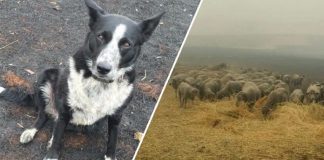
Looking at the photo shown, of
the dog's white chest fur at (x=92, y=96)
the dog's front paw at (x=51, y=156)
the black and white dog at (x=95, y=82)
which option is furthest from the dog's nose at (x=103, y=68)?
the dog's front paw at (x=51, y=156)

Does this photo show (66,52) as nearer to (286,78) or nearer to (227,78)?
(227,78)

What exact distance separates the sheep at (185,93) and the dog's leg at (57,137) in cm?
46

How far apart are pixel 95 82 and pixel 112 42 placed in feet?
0.71

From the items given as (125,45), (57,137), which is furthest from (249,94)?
(57,137)

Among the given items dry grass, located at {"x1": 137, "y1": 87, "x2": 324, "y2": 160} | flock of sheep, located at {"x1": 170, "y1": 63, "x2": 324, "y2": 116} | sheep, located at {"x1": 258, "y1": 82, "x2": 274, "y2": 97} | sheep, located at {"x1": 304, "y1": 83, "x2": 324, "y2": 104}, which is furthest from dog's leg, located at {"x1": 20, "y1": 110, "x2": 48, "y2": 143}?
sheep, located at {"x1": 304, "y1": 83, "x2": 324, "y2": 104}

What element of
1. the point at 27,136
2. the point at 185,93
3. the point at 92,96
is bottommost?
the point at 27,136

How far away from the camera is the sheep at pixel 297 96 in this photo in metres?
1.88

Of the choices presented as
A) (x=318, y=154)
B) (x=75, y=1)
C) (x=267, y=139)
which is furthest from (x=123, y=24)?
(x=75, y=1)

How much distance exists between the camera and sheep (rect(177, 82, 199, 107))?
6.59ft

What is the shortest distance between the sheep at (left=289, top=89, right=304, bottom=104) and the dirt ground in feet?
2.51

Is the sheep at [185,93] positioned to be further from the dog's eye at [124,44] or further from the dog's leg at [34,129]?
the dog's leg at [34,129]

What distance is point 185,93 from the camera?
2020 mm

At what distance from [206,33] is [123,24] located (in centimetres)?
26

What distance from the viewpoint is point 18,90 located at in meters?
2.51
